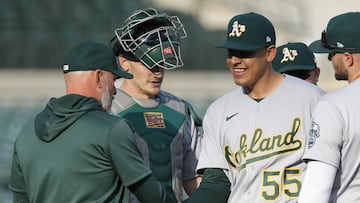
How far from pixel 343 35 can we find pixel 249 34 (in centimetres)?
47

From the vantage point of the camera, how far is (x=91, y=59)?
381 centimetres

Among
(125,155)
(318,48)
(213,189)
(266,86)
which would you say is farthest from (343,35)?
(125,155)

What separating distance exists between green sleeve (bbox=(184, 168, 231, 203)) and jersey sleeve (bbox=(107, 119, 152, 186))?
1.52 feet

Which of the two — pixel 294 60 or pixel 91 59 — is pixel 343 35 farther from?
pixel 294 60

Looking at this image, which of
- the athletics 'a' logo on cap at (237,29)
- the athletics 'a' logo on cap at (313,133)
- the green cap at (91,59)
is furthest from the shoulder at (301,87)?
the green cap at (91,59)

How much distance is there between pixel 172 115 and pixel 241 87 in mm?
564

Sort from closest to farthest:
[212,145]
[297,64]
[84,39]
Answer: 1. [212,145]
2. [297,64]
3. [84,39]

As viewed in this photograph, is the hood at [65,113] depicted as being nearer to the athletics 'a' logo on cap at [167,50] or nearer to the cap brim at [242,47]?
the cap brim at [242,47]

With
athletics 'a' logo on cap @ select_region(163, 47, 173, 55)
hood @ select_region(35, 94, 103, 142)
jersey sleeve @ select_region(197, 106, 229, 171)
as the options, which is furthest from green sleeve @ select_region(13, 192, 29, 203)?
athletics 'a' logo on cap @ select_region(163, 47, 173, 55)

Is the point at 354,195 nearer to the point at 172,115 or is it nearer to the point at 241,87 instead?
the point at 241,87

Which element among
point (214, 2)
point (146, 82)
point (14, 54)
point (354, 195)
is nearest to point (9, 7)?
point (14, 54)

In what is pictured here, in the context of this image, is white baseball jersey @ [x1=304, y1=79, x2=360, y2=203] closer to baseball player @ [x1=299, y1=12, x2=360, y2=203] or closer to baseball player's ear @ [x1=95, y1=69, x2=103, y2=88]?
baseball player @ [x1=299, y1=12, x2=360, y2=203]

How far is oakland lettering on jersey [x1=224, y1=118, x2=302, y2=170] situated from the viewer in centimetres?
392

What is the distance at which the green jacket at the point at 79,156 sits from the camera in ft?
12.0
